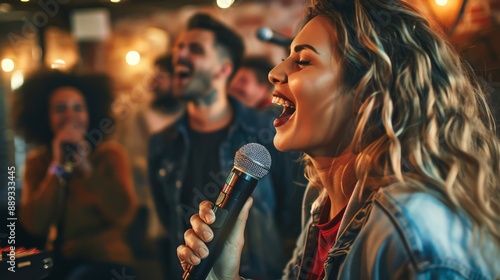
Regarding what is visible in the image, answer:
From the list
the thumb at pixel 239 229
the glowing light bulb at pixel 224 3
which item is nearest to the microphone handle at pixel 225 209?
the thumb at pixel 239 229

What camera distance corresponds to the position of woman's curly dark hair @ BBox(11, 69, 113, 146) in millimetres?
2865

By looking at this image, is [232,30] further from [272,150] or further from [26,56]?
[26,56]

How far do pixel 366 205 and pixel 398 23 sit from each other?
483mm

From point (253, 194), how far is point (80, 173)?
106cm

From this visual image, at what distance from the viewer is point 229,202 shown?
138 cm

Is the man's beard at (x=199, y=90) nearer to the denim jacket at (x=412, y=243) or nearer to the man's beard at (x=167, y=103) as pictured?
the man's beard at (x=167, y=103)

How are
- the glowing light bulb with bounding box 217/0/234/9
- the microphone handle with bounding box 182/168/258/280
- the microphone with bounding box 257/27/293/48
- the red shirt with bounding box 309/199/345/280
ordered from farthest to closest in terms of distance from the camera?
the glowing light bulb with bounding box 217/0/234/9 < the microphone with bounding box 257/27/293/48 < the red shirt with bounding box 309/199/345/280 < the microphone handle with bounding box 182/168/258/280

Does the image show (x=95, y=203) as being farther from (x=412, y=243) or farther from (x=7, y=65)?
(x=412, y=243)

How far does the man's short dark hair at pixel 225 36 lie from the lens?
101 inches

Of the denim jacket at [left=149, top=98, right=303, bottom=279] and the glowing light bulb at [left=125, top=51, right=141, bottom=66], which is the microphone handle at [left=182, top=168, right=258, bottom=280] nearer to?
the denim jacket at [left=149, top=98, right=303, bottom=279]

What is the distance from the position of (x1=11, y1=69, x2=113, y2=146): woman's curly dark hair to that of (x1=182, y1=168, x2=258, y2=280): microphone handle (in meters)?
1.63

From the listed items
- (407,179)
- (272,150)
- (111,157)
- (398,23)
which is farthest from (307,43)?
(111,157)

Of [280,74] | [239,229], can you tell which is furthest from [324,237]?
[280,74]

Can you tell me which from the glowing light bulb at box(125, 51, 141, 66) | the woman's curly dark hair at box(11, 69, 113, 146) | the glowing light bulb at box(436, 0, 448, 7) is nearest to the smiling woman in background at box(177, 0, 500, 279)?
the glowing light bulb at box(436, 0, 448, 7)
